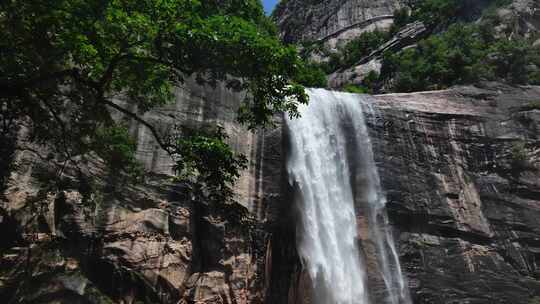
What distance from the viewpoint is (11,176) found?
37.5 feet

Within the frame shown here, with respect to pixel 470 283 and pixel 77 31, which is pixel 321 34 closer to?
pixel 470 283

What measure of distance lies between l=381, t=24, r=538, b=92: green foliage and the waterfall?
26.2 feet

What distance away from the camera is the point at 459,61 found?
26281 millimetres

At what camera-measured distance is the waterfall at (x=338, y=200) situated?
1608 centimetres

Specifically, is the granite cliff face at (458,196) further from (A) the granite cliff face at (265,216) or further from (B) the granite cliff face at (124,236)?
(B) the granite cliff face at (124,236)

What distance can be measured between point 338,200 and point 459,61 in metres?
13.6

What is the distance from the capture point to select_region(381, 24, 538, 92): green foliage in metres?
24.2

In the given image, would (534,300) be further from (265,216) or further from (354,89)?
(354,89)

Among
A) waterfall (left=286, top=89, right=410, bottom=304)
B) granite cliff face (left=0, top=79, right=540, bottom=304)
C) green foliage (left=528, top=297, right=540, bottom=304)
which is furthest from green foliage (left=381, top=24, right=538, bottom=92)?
green foliage (left=528, top=297, right=540, bottom=304)

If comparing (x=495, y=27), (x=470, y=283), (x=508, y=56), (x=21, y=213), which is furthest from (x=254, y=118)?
(x=495, y=27)

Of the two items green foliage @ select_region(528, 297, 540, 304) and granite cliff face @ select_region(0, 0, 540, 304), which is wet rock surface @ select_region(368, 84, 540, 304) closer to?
granite cliff face @ select_region(0, 0, 540, 304)

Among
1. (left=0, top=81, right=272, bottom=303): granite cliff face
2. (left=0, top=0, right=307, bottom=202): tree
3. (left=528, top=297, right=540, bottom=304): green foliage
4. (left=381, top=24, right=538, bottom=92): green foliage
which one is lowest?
(left=528, top=297, right=540, bottom=304): green foliage

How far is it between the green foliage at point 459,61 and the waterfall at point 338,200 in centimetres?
798

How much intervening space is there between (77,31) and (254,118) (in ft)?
10.7
